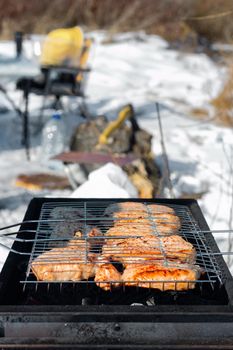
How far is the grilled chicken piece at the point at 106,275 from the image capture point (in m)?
1.96

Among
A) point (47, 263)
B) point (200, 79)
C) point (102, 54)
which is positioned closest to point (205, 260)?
point (47, 263)

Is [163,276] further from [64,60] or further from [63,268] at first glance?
[64,60]

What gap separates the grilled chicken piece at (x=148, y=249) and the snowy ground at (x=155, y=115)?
4.68ft

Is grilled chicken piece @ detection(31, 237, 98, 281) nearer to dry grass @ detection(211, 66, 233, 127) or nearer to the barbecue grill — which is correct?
the barbecue grill

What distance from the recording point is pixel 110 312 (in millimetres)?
1703

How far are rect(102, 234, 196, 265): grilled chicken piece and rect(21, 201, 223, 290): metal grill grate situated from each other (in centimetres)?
1

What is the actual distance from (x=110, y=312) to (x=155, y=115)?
6.59 metres

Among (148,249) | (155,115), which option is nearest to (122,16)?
(155,115)

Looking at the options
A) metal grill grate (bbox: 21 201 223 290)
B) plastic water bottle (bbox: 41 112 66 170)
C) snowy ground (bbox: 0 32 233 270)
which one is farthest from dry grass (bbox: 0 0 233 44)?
metal grill grate (bbox: 21 201 223 290)

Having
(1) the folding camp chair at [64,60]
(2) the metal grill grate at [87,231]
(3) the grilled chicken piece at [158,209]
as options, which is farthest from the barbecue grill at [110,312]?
(1) the folding camp chair at [64,60]

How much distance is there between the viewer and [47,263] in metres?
1.97

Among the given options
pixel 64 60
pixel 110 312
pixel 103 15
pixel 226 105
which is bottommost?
pixel 103 15

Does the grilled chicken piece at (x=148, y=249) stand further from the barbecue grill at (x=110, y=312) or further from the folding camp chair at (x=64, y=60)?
the folding camp chair at (x=64, y=60)

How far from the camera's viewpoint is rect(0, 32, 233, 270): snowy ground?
4.98m
